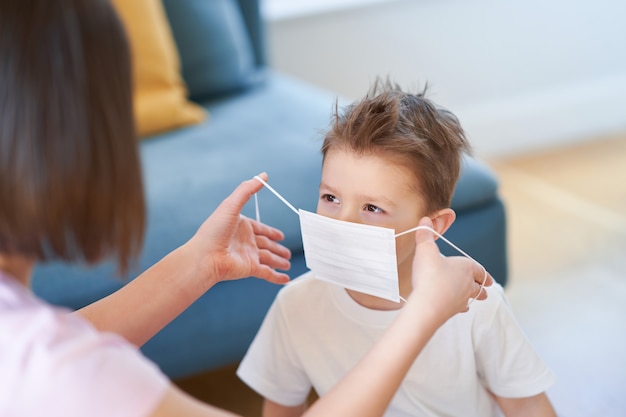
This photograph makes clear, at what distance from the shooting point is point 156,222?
56.9 inches

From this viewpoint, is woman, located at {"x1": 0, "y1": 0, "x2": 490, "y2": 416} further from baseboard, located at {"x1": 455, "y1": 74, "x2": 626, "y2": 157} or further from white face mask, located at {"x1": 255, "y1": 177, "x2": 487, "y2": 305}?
baseboard, located at {"x1": 455, "y1": 74, "x2": 626, "y2": 157}

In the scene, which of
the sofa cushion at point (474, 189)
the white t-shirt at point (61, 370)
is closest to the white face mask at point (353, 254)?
the white t-shirt at point (61, 370)

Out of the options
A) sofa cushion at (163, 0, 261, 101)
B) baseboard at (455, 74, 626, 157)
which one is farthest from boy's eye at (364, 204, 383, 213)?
baseboard at (455, 74, 626, 157)

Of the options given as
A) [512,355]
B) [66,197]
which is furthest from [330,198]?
[66,197]

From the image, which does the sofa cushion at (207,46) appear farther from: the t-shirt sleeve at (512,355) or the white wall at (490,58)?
the t-shirt sleeve at (512,355)

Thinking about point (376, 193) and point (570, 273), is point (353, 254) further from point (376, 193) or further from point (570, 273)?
point (570, 273)

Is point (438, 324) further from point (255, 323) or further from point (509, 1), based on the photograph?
point (509, 1)

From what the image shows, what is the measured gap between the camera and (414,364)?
104 centimetres

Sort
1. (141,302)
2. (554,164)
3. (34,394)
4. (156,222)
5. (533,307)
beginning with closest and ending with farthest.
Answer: (34,394) < (141,302) < (156,222) < (533,307) < (554,164)

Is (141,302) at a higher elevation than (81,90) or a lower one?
lower

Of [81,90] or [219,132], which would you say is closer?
[81,90]

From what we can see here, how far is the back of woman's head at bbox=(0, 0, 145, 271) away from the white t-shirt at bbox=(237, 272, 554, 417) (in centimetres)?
47

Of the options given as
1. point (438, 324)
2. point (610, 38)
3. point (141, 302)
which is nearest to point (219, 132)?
point (141, 302)

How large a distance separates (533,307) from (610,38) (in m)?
1.70
